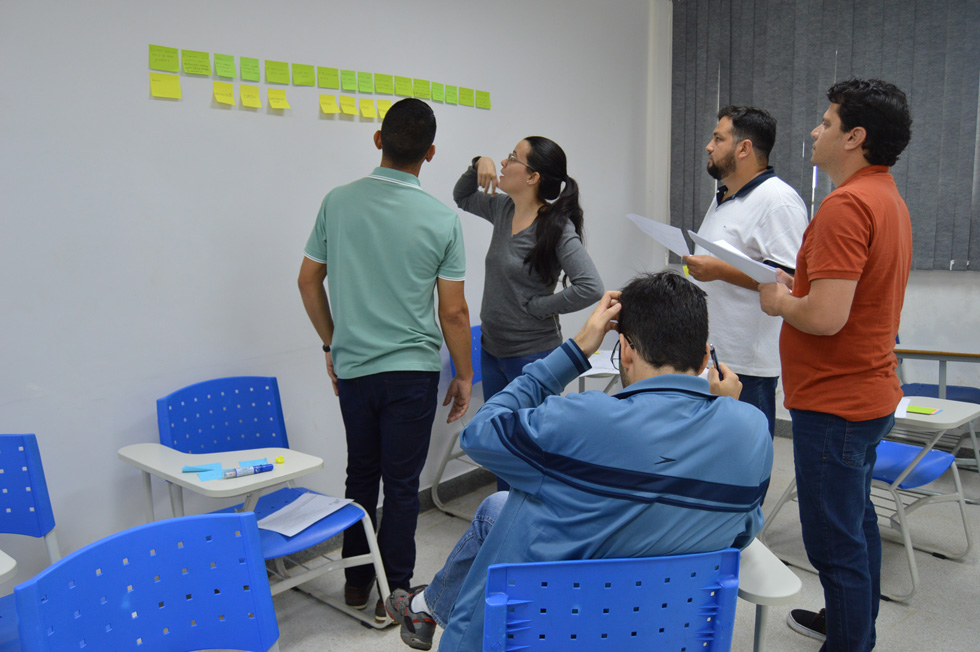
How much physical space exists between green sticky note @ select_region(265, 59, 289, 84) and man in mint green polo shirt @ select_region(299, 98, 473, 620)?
0.55 m

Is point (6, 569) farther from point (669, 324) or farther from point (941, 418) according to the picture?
point (941, 418)

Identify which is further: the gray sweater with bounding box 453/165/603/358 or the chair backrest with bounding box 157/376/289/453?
the gray sweater with bounding box 453/165/603/358

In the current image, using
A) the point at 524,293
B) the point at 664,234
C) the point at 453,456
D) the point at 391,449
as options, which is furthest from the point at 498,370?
the point at 664,234

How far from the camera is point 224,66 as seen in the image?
2.28 m

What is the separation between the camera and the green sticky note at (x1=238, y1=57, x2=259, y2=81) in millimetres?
2326

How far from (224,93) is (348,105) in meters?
0.51

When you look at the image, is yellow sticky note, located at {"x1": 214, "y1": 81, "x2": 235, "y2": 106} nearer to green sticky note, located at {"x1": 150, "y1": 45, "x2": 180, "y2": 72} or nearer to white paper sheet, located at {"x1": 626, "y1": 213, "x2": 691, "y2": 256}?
green sticky note, located at {"x1": 150, "y1": 45, "x2": 180, "y2": 72}

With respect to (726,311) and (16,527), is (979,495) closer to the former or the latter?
(726,311)

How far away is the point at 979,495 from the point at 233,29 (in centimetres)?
385

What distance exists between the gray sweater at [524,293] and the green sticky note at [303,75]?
0.85 m

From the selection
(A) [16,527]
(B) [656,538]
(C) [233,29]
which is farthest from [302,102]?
(B) [656,538]

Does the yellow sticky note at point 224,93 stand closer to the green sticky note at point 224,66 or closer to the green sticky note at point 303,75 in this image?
the green sticky note at point 224,66

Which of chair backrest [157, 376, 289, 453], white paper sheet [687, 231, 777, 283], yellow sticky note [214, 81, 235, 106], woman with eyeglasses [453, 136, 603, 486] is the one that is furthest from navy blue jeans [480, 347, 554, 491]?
yellow sticky note [214, 81, 235, 106]

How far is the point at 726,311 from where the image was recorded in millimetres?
2268
